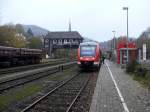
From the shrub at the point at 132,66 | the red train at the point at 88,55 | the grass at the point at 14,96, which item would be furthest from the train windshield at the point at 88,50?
the grass at the point at 14,96

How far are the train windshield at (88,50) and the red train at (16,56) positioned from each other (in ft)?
27.8

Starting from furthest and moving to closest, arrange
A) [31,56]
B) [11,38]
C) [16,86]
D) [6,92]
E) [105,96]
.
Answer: [11,38] < [31,56] < [16,86] < [6,92] < [105,96]

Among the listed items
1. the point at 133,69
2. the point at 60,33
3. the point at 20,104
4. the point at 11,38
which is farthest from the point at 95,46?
the point at 60,33

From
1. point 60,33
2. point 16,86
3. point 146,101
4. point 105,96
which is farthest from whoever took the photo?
point 60,33

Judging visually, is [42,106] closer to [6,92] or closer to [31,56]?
[6,92]

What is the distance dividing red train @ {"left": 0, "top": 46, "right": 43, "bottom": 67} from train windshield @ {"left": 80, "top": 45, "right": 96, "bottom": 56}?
8483 millimetres

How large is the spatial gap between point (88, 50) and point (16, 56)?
10.9 meters

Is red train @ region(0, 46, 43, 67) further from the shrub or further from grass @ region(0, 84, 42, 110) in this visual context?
grass @ region(0, 84, 42, 110)

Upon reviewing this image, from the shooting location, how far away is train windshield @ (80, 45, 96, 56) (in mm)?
35312

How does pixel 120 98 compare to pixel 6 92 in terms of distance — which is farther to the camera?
pixel 6 92

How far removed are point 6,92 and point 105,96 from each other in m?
4.72

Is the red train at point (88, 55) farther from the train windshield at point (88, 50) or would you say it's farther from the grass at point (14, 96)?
the grass at point (14, 96)

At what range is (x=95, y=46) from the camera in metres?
35.9

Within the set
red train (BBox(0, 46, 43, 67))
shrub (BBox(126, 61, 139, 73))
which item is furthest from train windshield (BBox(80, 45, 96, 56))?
red train (BBox(0, 46, 43, 67))
